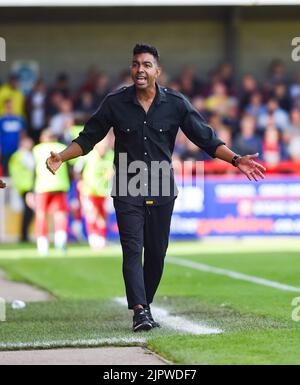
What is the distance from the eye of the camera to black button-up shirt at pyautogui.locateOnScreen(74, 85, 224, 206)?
31.2ft

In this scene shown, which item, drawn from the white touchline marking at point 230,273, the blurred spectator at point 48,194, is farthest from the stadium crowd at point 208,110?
the white touchline marking at point 230,273

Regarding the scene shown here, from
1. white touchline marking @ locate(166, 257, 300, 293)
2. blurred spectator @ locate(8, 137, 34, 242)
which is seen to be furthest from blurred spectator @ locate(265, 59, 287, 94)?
white touchline marking @ locate(166, 257, 300, 293)

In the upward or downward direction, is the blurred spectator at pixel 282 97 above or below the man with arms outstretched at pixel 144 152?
above

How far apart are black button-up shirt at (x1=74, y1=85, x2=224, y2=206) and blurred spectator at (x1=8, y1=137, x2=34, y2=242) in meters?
14.1

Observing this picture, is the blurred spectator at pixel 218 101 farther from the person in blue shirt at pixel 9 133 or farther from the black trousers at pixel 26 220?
the black trousers at pixel 26 220

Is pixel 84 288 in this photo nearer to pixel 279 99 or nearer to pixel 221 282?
pixel 221 282

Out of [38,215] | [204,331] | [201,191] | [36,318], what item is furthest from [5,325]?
[201,191]

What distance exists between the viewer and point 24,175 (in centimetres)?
2364

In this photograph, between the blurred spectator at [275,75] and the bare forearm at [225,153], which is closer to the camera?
the bare forearm at [225,153]

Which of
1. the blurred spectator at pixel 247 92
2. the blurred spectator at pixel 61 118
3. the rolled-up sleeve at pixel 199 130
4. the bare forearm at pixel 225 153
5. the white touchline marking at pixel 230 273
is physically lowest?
the white touchline marking at pixel 230 273

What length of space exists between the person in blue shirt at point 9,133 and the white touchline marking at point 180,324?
1472cm

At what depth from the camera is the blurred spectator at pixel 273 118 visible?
26.9 m

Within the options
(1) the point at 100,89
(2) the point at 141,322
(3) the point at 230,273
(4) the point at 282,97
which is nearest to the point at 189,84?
(1) the point at 100,89

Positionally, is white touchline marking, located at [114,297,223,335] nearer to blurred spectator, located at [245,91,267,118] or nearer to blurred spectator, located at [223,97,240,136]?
blurred spectator, located at [223,97,240,136]
